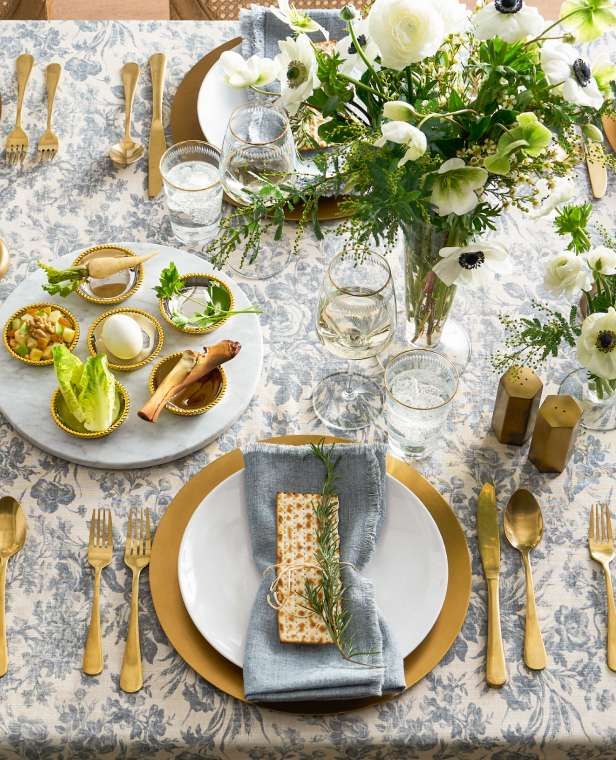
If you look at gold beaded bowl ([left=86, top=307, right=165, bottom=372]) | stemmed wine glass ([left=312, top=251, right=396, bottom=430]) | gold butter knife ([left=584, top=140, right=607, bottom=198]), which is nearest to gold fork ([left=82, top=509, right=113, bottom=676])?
gold beaded bowl ([left=86, top=307, right=165, bottom=372])

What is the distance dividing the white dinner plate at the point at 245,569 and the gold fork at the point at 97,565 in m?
0.11

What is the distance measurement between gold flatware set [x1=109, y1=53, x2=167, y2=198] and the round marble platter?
180 millimetres

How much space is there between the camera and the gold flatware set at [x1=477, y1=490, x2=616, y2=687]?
1.12 meters

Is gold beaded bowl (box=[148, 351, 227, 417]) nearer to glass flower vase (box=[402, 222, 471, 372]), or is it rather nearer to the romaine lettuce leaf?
the romaine lettuce leaf

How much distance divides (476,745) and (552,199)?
641mm

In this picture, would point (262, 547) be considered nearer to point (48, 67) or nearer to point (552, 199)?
point (552, 199)

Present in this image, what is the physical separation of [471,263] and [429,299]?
0.20m

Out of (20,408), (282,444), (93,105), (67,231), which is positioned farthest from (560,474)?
(93,105)

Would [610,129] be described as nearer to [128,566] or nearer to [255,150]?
[255,150]

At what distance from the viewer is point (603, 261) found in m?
1.17

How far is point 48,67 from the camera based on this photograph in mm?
1724

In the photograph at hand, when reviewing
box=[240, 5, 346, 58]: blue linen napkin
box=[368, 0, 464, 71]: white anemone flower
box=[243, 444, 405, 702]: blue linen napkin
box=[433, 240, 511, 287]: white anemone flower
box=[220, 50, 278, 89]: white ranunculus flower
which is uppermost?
box=[240, 5, 346, 58]: blue linen napkin

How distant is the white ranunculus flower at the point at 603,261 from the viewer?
117 cm

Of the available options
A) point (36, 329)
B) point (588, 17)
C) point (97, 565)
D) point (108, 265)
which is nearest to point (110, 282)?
point (108, 265)
